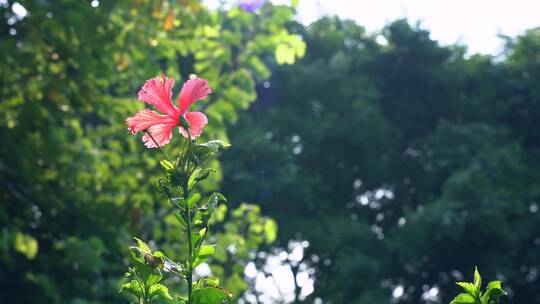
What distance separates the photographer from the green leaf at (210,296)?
78cm

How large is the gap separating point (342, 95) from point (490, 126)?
2.57 m

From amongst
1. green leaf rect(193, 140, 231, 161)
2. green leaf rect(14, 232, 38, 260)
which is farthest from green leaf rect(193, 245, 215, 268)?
green leaf rect(14, 232, 38, 260)

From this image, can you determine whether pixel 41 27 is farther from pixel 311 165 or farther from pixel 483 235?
pixel 311 165

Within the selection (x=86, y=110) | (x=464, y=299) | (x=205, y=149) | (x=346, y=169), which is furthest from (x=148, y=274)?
(x=346, y=169)

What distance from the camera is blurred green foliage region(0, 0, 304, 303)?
3104mm

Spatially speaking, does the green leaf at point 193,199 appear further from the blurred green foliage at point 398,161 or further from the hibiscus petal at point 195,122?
the blurred green foliage at point 398,161

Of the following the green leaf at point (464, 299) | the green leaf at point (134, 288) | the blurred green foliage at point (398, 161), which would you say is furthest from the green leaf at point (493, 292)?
the blurred green foliage at point (398, 161)

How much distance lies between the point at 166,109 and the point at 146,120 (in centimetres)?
3

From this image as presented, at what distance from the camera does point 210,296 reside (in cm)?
78

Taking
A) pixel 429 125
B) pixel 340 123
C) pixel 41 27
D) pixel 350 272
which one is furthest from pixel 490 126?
pixel 41 27

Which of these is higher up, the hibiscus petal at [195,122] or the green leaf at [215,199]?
the hibiscus petal at [195,122]

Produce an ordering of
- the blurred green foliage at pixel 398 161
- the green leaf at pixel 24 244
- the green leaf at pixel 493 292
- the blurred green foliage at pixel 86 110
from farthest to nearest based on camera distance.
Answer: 1. the blurred green foliage at pixel 398 161
2. the blurred green foliage at pixel 86 110
3. the green leaf at pixel 24 244
4. the green leaf at pixel 493 292

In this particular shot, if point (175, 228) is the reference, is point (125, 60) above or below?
above

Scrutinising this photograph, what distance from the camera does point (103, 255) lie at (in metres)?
3.63
